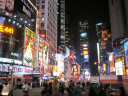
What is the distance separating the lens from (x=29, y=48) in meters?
71.1

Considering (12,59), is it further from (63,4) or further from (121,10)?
(63,4)

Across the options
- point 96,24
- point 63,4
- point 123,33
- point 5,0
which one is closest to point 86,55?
point 96,24

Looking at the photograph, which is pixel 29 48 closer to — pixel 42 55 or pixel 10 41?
pixel 10 41

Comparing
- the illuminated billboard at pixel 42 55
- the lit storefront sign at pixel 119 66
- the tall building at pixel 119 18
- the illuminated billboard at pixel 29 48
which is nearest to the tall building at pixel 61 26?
the illuminated billboard at pixel 42 55

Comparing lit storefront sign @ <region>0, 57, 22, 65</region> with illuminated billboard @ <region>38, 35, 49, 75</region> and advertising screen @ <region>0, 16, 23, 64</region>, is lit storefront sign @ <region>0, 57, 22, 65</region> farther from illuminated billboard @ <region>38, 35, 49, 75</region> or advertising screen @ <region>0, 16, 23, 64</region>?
illuminated billboard @ <region>38, 35, 49, 75</region>

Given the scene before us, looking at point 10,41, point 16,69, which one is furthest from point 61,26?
point 10,41

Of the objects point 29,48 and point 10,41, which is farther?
point 29,48

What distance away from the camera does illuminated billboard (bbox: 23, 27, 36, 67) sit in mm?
67631

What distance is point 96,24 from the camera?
497ft

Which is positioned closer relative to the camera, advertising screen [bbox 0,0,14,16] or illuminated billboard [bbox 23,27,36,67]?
advertising screen [bbox 0,0,14,16]

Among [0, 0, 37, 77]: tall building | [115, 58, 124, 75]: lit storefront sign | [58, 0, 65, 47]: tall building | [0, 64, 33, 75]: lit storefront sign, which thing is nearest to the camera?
[115, 58, 124, 75]: lit storefront sign

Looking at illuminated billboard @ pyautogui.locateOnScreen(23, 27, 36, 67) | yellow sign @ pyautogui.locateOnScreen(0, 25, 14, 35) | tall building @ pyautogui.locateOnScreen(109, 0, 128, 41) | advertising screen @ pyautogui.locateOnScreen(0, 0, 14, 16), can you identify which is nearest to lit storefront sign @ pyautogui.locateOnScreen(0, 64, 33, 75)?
illuminated billboard @ pyautogui.locateOnScreen(23, 27, 36, 67)

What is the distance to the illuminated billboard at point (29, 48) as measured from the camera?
67.6 metres

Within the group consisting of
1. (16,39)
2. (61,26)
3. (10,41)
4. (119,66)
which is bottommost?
(119,66)
